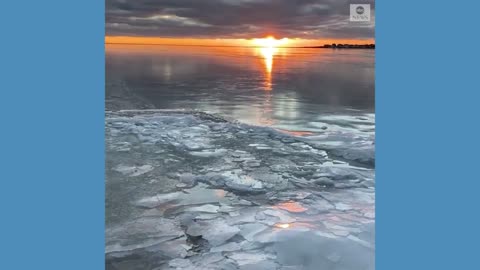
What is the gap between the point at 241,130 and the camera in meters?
4.08

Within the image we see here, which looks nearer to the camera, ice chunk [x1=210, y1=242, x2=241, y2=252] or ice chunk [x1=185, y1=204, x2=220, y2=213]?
ice chunk [x1=210, y1=242, x2=241, y2=252]

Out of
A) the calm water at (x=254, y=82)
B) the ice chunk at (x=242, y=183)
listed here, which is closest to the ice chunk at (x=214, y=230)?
the ice chunk at (x=242, y=183)

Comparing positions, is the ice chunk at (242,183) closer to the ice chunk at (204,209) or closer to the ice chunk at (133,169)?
the ice chunk at (204,209)

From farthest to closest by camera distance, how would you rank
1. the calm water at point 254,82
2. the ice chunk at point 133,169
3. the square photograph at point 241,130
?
1. the calm water at point 254,82
2. the ice chunk at point 133,169
3. the square photograph at point 241,130

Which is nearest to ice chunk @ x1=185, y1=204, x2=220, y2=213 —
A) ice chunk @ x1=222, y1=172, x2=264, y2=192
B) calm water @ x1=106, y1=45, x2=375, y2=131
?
ice chunk @ x1=222, y1=172, x2=264, y2=192

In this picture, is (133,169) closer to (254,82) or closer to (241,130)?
(241,130)

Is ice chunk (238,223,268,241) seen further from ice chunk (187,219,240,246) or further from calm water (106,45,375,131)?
calm water (106,45,375,131)

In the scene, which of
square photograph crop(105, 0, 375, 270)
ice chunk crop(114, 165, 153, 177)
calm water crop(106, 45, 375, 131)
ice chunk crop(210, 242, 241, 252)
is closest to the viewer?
ice chunk crop(210, 242, 241, 252)

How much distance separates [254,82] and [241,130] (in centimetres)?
35

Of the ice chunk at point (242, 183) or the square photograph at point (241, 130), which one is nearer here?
the square photograph at point (241, 130)

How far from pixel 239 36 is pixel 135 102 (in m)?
0.86

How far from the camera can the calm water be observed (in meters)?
4.04

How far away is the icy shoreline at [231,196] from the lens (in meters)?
3.60

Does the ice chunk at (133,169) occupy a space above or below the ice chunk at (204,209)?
above
